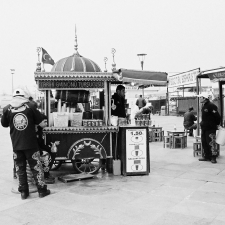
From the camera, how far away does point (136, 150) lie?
6.88m

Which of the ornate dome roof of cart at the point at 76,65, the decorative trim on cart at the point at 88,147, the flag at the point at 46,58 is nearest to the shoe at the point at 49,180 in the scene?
the decorative trim on cart at the point at 88,147

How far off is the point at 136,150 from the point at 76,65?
251 cm

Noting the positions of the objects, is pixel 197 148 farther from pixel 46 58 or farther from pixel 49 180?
pixel 46 58

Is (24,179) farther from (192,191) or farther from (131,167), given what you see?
(192,191)

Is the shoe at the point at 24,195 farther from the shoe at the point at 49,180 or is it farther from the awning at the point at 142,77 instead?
the awning at the point at 142,77

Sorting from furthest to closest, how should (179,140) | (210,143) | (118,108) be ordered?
(179,140) < (210,143) < (118,108)

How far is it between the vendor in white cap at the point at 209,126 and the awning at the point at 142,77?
5.40ft

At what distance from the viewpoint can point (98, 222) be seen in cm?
424

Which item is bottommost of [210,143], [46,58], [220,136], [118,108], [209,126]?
[210,143]

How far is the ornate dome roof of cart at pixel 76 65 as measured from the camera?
775 cm

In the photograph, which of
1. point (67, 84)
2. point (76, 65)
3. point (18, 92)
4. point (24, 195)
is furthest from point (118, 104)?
point (24, 195)

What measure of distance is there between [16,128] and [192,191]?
315cm

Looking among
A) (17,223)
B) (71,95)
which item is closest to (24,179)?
(17,223)

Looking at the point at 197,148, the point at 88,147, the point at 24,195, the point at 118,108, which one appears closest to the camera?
the point at 24,195
